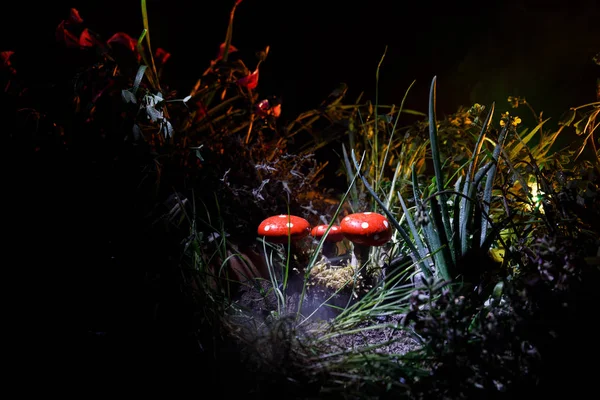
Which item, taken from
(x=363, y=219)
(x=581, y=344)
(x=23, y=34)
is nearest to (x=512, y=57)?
(x=363, y=219)

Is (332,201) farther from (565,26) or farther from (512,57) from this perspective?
(565,26)

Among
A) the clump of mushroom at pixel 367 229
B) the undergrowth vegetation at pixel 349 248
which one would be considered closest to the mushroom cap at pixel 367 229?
the clump of mushroom at pixel 367 229

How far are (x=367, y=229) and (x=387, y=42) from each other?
5.77ft

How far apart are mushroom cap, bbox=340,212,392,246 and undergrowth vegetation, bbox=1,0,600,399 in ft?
0.38

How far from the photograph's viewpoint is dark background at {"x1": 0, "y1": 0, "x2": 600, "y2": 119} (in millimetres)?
2264

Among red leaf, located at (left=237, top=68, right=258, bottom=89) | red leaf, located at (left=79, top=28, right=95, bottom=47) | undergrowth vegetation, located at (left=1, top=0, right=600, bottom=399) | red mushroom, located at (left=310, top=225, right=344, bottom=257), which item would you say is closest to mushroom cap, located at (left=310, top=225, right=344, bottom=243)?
red mushroom, located at (left=310, top=225, right=344, bottom=257)

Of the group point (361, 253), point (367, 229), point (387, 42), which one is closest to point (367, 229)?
point (367, 229)

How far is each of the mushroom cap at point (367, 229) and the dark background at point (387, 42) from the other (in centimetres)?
143

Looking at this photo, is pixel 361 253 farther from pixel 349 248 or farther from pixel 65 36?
pixel 65 36

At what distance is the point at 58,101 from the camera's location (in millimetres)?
1388

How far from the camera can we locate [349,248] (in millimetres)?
1931

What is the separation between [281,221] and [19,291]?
85 cm

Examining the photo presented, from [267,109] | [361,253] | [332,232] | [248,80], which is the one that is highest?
[248,80]

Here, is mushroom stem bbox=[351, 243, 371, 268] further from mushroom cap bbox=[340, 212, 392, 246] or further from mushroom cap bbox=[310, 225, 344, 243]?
mushroom cap bbox=[340, 212, 392, 246]
